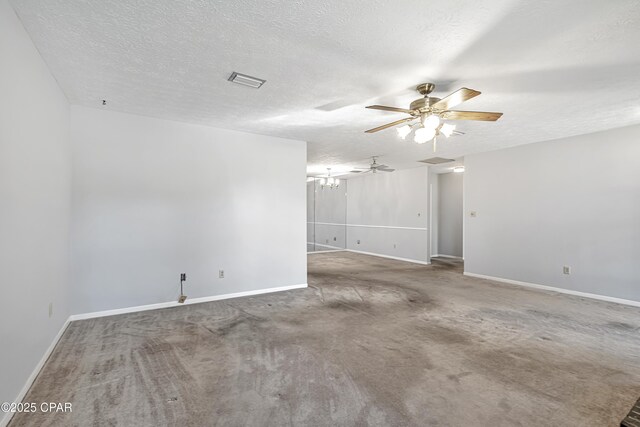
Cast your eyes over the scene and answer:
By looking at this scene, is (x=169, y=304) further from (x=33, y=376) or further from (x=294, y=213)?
(x=294, y=213)

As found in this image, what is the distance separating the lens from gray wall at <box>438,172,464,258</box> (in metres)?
8.73

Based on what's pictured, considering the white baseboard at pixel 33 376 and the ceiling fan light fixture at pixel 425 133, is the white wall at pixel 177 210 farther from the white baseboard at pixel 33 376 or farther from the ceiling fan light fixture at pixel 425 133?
the ceiling fan light fixture at pixel 425 133

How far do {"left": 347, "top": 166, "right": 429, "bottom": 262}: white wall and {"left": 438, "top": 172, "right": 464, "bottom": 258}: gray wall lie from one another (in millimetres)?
1388

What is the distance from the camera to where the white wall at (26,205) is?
1861 mm

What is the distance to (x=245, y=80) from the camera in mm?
2906

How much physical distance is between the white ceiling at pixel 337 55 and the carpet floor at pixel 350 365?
8.50 ft

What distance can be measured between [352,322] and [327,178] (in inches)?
256

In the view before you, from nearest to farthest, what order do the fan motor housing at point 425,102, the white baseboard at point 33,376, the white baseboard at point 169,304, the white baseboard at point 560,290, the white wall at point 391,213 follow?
1. the white baseboard at point 33,376
2. the fan motor housing at point 425,102
3. the white baseboard at point 169,304
4. the white baseboard at point 560,290
5. the white wall at point 391,213

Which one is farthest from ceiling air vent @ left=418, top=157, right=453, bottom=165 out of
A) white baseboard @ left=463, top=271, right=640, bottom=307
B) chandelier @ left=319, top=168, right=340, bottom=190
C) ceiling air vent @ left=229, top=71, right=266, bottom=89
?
ceiling air vent @ left=229, top=71, right=266, bottom=89

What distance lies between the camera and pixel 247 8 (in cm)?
190

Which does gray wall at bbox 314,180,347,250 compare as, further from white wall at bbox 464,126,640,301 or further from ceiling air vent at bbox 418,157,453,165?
white wall at bbox 464,126,640,301

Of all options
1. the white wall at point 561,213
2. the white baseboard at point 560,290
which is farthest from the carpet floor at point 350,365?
the white wall at point 561,213

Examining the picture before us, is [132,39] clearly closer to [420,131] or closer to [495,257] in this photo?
[420,131]

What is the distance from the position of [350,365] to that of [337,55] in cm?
261
